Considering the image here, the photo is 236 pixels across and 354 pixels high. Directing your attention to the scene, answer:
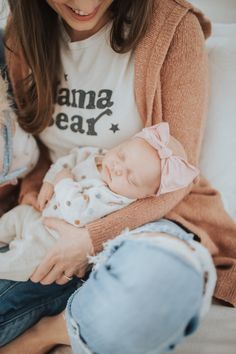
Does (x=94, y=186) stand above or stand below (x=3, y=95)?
Result: below

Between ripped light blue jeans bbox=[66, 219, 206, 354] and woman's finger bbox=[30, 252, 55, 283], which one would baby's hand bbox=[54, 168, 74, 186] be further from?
ripped light blue jeans bbox=[66, 219, 206, 354]

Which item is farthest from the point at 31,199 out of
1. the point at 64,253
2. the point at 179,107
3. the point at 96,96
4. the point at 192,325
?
the point at 192,325

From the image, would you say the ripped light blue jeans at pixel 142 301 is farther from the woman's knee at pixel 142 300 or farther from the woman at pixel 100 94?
the woman at pixel 100 94

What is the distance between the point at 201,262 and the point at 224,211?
36 cm

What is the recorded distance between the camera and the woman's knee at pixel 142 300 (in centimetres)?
63

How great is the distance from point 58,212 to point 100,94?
11.8 inches

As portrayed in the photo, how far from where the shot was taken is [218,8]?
124 cm

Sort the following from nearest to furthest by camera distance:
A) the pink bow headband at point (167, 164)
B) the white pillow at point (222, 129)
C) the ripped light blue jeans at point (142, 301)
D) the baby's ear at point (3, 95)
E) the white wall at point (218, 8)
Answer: the ripped light blue jeans at point (142, 301)
the pink bow headband at point (167, 164)
the baby's ear at point (3, 95)
the white pillow at point (222, 129)
the white wall at point (218, 8)

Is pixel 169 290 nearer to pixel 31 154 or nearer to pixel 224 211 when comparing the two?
pixel 224 211

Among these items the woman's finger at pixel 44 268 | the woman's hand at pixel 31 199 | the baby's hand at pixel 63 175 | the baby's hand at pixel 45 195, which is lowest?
the woman's finger at pixel 44 268

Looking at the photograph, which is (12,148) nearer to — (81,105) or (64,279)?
(81,105)

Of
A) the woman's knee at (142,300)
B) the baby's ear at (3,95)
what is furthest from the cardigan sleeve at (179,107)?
the baby's ear at (3,95)

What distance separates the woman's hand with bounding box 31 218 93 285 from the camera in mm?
919

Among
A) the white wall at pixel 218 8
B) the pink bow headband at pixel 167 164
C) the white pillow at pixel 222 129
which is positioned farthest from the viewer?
the white wall at pixel 218 8
